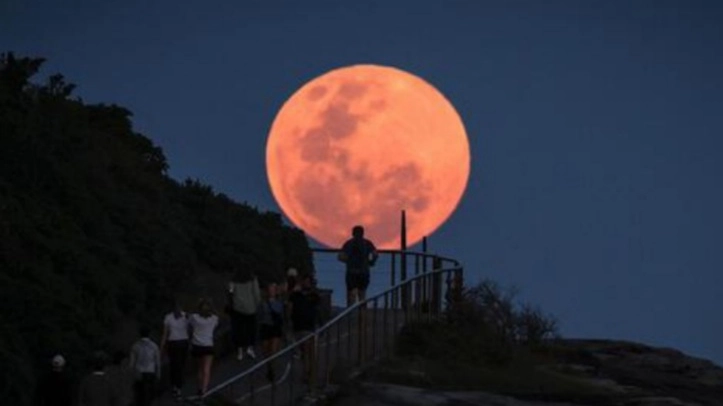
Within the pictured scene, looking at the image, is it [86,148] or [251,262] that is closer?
[86,148]

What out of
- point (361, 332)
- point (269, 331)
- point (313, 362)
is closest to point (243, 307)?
point (269, 331)

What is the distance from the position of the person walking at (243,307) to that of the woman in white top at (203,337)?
3122 mm

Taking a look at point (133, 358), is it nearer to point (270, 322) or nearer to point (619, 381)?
point (270, 322)

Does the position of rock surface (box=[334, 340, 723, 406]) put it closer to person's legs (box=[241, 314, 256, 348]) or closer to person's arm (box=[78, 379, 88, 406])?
person's legs (box=[241, 314, 256, 348])

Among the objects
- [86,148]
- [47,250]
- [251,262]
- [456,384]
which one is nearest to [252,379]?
[47,250]

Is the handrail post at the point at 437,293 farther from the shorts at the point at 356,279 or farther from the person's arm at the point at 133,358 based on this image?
the person's arm at the point at 133,358

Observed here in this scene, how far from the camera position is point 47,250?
25688 millimetres

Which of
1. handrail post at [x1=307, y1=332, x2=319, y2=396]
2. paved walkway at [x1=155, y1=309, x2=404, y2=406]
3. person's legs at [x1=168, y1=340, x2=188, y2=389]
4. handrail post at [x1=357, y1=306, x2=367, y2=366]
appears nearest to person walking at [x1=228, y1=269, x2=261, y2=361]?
paved walkway at [x1=155, y1=309, x2=404, y2=406]

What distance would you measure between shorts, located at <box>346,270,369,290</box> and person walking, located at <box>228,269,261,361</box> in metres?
2.69

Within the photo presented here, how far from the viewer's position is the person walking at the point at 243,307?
90.8 ft

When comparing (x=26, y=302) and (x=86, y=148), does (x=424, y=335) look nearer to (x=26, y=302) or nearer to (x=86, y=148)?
(x=86, y=148)

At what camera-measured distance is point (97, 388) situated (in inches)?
867

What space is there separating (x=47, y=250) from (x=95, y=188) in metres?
6.09

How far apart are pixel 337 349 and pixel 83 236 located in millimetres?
5333
